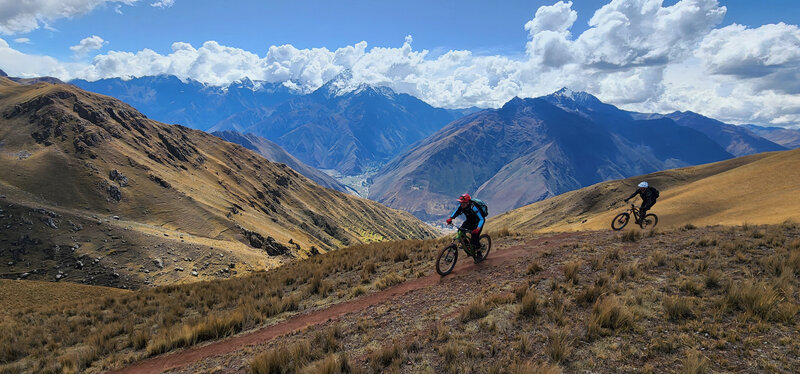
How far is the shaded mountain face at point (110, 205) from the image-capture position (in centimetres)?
3697

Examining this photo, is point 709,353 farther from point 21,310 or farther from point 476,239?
point 21,310

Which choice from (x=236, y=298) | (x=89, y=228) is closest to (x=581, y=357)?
(x=236, y=298)

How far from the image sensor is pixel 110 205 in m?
50.7

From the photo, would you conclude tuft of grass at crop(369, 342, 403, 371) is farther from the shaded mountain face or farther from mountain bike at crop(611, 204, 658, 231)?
the shaded mountain face

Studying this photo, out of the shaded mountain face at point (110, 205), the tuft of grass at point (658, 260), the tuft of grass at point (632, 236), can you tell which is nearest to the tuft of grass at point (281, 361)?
the tuft of grass at point (658, 260)

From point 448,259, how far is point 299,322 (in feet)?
19.5

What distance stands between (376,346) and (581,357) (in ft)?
14.4

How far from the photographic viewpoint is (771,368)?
17.8ft

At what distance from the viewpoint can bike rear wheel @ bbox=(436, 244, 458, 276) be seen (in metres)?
12.8

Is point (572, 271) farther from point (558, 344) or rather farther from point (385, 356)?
point (385, 356)

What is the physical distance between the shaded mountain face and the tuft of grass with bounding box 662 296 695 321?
41.8 metres

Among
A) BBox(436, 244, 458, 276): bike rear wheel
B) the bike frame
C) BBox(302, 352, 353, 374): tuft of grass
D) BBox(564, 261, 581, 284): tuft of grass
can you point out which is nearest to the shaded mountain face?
BBox(436, 244, 458, 276): bike rear wheel

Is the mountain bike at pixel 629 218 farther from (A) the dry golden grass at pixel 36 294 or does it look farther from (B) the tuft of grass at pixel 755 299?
(A) the dry golden grass at pixel 36 294

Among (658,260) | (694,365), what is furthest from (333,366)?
(658,260)
